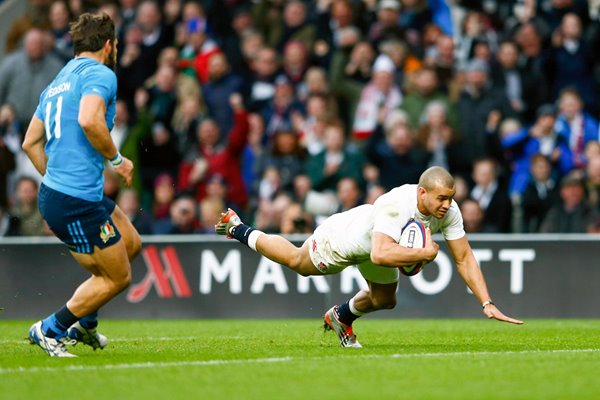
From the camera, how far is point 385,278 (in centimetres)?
976

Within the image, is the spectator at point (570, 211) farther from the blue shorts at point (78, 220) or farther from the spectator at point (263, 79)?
the blue shorts at point (78, 220)

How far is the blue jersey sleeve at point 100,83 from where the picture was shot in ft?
27.6

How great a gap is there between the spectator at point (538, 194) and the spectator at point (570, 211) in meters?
0.11

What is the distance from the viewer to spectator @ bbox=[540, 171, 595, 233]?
589 inches

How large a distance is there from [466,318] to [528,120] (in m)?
3.44

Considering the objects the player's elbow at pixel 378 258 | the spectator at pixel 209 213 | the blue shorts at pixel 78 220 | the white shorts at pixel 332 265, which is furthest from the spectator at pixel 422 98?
the blue shorts at pixel 78 220

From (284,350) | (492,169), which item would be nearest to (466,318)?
(492,169)

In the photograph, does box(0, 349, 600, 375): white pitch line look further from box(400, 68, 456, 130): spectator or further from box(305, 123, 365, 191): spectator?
box(400, 68, 456, 130): spectator

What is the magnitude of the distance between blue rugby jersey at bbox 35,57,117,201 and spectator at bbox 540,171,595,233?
25.8 ft

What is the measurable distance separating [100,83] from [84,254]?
1199 mm

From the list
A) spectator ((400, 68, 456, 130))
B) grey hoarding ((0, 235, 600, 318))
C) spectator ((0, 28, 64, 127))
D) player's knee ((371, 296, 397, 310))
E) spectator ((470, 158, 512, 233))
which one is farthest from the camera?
spectator ((0, 28, 64, 127))

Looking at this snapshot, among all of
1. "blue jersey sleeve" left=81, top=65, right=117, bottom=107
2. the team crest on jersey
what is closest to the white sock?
the team crest on jersey

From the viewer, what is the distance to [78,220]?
855 centimetres

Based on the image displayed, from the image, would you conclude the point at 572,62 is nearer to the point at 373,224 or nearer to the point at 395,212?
→ the point at 373,224
